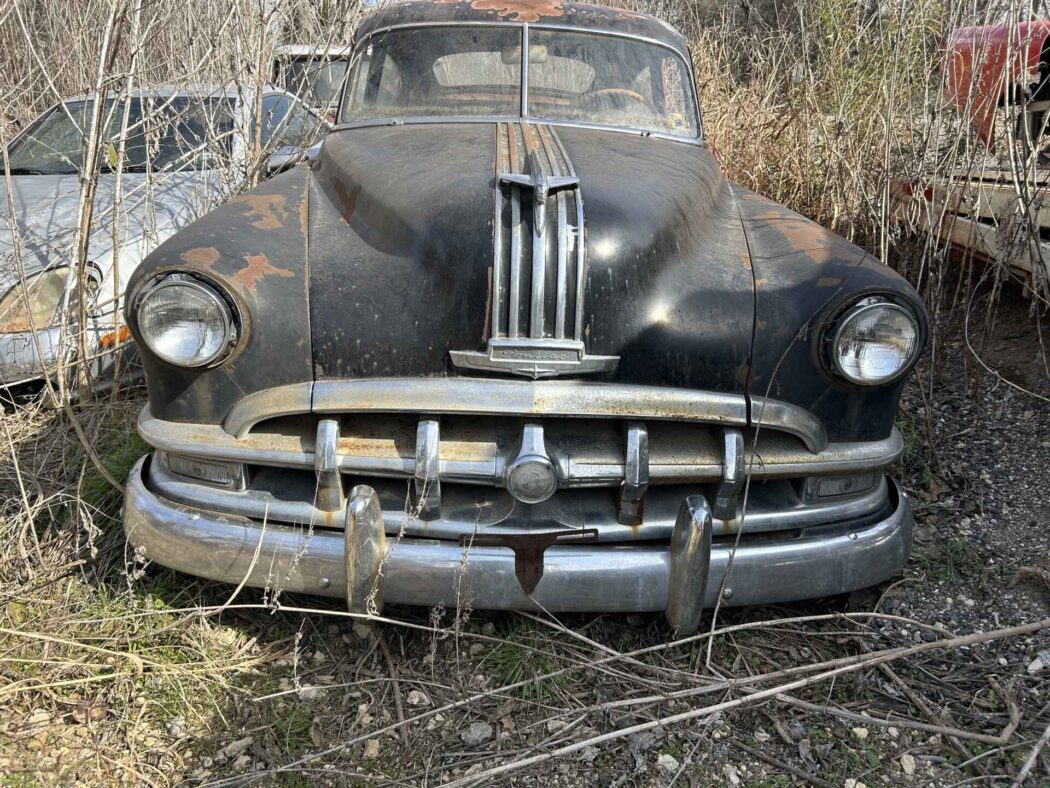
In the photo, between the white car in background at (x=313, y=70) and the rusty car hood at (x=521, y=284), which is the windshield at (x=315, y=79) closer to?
the white car in background at (x=313, y=70)

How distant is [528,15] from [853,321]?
78.1 inches

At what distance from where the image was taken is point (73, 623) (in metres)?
2.32

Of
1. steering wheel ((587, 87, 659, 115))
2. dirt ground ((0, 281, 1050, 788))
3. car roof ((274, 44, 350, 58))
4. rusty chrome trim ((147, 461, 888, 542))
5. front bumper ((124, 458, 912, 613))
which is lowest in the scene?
dirt ground ((0, 281, 1050, 788))

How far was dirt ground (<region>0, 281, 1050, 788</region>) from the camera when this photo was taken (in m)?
1.95

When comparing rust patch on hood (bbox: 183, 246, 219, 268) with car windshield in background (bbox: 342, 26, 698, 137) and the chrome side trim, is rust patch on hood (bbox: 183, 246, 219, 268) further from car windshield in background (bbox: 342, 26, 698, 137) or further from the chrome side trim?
car windshield in background (bbox: 342, 26, 698, 137)

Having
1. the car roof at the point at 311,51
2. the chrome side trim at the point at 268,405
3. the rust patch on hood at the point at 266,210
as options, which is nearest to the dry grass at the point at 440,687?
the chrome side trim at the point at 268,405

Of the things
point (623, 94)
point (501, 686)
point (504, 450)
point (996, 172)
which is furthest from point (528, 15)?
point (501, 686)

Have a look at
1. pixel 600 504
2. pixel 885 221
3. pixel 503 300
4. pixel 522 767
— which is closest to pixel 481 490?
pixel 600 504

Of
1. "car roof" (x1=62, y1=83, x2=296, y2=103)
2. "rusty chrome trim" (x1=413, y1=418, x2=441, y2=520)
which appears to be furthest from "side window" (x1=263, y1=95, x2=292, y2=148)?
"rusty chrome trim" (x1=413, y1=418, x2=441, y2=520)

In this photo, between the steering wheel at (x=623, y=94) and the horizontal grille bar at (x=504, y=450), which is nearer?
the horizontal grille bar at (x=504, y=450)

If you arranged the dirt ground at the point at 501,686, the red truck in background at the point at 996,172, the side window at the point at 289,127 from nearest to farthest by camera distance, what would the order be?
the dirt ground at the point at 501,686, the red truck in background at the point at 996,172, the side window at the point at 289,127

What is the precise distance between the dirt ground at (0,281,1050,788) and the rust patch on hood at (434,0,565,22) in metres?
2.32

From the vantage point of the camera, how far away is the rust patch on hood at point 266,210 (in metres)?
2.33

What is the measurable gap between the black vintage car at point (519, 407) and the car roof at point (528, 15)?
1.32 m
